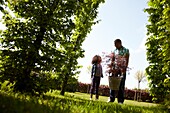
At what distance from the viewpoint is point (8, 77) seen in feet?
29.0

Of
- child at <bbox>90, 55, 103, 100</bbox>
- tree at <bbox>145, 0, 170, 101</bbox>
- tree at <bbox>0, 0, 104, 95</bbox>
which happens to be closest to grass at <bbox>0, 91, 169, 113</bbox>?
tree at <bbox>0, 0, 104, 95</bbox>

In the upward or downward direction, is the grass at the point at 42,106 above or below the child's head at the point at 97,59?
below

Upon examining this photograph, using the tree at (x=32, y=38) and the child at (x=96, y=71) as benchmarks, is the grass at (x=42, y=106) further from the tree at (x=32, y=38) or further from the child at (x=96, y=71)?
the child at (x=96, y=71)

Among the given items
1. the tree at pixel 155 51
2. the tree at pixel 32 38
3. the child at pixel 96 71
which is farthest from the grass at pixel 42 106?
the tree at pixel 155 51

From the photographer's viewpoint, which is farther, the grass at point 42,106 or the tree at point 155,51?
the tree at point 155,51

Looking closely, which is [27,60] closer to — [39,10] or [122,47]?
[39,10]

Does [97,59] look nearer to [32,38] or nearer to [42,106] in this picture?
[32,38]

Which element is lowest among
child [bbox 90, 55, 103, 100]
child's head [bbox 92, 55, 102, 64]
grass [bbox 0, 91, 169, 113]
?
grass [bbox 0, 91, 169, 113]

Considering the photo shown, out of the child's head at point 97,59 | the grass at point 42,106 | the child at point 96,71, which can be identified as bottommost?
the grass at point 42,106

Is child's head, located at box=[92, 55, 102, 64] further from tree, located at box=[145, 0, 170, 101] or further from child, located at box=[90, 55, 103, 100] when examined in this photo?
tree, located at box=[145, 0, 170, 101]

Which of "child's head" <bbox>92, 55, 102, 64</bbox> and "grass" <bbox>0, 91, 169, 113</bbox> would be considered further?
"child's head" <bbox>92, 55, 102, 64</bbox>

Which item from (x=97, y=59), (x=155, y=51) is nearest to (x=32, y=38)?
(x=97, y=59)

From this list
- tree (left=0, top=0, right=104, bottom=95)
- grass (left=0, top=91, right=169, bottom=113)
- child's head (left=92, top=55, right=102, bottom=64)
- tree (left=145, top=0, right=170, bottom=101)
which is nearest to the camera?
grass (left=0, top=91, right=169, bottom=113)

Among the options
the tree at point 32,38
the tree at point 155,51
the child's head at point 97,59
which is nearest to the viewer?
the tree at point 32,38
